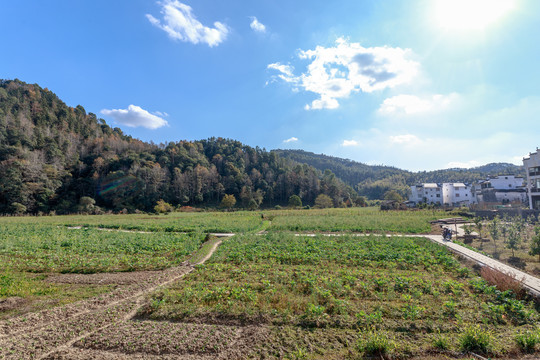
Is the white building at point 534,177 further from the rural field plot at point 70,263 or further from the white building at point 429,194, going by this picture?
the rural field plot at point 70,263

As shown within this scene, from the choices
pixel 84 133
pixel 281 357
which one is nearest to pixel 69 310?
pixel 281 357

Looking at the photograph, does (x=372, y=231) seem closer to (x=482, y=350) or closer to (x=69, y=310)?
(x=482, y=350)

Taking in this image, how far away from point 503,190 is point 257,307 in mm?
73066

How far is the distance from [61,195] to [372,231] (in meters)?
70.1

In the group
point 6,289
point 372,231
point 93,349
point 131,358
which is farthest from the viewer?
point 372,231

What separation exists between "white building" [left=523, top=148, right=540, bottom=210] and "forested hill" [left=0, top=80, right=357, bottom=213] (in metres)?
43.4

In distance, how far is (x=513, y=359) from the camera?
5.16 meters

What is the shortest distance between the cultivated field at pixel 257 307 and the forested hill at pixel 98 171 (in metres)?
49.1

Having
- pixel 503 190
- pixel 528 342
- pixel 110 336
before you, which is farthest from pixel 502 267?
pixel 503 190

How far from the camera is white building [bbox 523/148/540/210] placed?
111 ft

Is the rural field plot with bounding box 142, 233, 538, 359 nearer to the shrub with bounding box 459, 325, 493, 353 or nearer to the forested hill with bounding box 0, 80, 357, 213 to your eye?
the shrub with bounding box 459, 325, 493, 353

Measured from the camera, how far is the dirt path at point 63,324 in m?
5.57

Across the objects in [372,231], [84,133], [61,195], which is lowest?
[372,231]

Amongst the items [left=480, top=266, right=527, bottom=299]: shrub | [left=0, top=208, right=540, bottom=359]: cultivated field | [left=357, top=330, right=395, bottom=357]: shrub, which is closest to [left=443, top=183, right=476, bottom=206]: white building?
[left=0, top=208, right=540, bottom=359]: cultivated field
